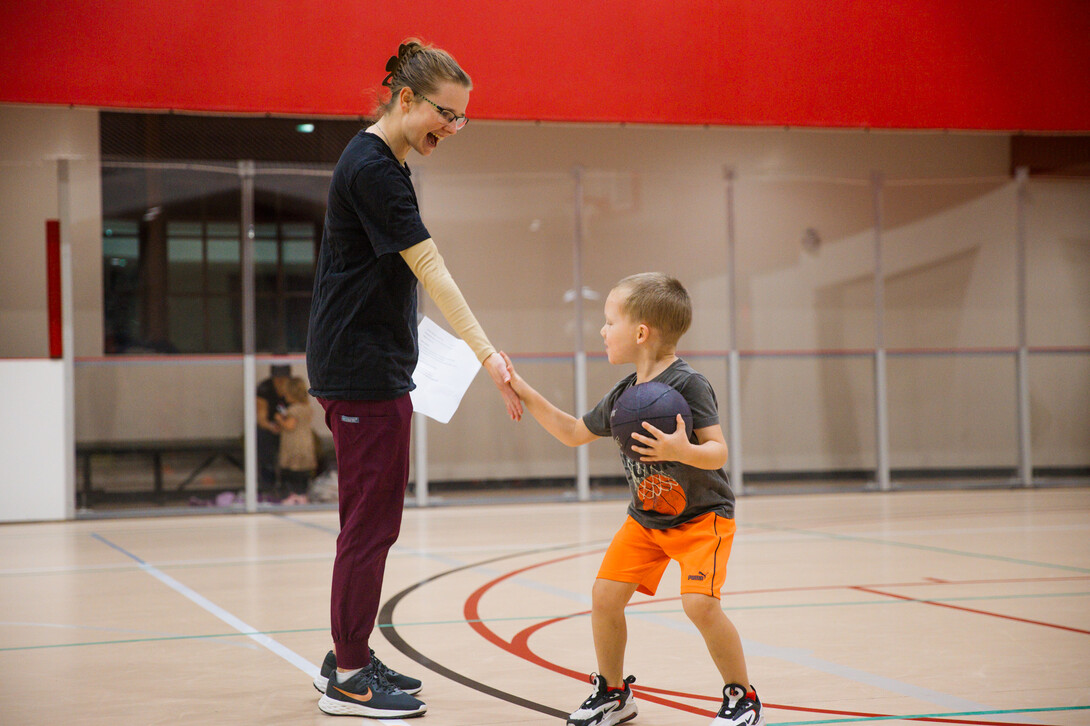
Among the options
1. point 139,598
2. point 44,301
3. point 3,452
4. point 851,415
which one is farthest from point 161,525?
point 851,415

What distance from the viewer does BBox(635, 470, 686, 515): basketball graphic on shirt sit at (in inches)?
101

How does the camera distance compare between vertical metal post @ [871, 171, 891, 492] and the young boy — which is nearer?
the young boy

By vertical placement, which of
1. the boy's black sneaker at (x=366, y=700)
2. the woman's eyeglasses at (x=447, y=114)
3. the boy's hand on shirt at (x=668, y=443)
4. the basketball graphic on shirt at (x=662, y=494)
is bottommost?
the boy's black sneaker at (x=366, y=700)

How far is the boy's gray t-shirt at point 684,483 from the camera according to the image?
2.56 m

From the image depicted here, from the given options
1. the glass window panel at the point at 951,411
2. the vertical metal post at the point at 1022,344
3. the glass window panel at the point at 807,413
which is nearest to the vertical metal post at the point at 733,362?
the glass window panel at the point at 807,413

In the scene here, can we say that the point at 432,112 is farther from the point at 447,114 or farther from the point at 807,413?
the point at 807,413

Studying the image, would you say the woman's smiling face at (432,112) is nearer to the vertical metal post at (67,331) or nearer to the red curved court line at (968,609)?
the red curved court line at (968,609)

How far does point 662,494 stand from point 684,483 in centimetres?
6

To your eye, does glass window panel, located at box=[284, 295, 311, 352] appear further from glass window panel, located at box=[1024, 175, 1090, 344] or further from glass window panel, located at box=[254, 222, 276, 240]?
glass window panel, located at box=[1024, 175, 1090, 344]

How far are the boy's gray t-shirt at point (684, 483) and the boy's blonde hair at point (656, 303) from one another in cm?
12

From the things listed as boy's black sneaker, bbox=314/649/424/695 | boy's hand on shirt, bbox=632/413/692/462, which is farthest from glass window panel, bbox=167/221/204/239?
boy's hand on shirt, bbox=632/413/692/462

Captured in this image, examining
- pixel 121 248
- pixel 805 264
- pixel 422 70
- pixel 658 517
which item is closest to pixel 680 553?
pixel 658 517

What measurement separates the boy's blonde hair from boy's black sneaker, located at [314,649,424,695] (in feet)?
3.83

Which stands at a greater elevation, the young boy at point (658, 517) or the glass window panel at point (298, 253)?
the glass window panel at point (298, 253)
